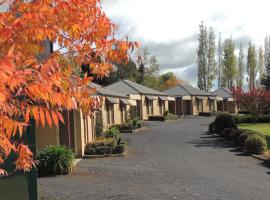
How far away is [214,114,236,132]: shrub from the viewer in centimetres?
3294

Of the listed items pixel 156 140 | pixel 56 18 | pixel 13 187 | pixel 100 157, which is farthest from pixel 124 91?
pixel 56 18

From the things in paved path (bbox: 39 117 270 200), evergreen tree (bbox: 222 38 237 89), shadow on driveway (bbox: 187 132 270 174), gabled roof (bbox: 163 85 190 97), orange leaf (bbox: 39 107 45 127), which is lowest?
paved path (bbox: 39 117 270 200)

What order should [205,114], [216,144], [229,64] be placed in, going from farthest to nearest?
[229,64] < [205,114] < [216,144]

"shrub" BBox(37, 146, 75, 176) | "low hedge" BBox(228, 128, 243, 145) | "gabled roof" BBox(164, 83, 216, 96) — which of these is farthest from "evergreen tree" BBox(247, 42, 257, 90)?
"shrub" BBox(37, 146, 75, 176)

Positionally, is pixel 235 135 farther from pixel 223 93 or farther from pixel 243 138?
pixel 223 93

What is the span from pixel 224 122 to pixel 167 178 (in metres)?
18.9

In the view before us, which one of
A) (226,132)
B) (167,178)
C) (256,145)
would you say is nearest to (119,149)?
(256,145)

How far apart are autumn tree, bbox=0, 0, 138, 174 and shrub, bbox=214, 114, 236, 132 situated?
27553 millimetres

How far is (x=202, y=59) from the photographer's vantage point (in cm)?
8606

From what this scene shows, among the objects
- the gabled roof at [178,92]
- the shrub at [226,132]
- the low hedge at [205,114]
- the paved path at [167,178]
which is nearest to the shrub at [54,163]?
the paved path at [167,178]

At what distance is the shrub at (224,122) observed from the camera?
32.9m

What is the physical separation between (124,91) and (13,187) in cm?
4245

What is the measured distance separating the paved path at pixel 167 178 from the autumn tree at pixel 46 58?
6768 millimetres

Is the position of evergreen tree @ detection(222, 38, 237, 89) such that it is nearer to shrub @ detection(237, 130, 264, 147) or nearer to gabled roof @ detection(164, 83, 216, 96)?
gabled roof @ detection(164, 83, 216, 96)
